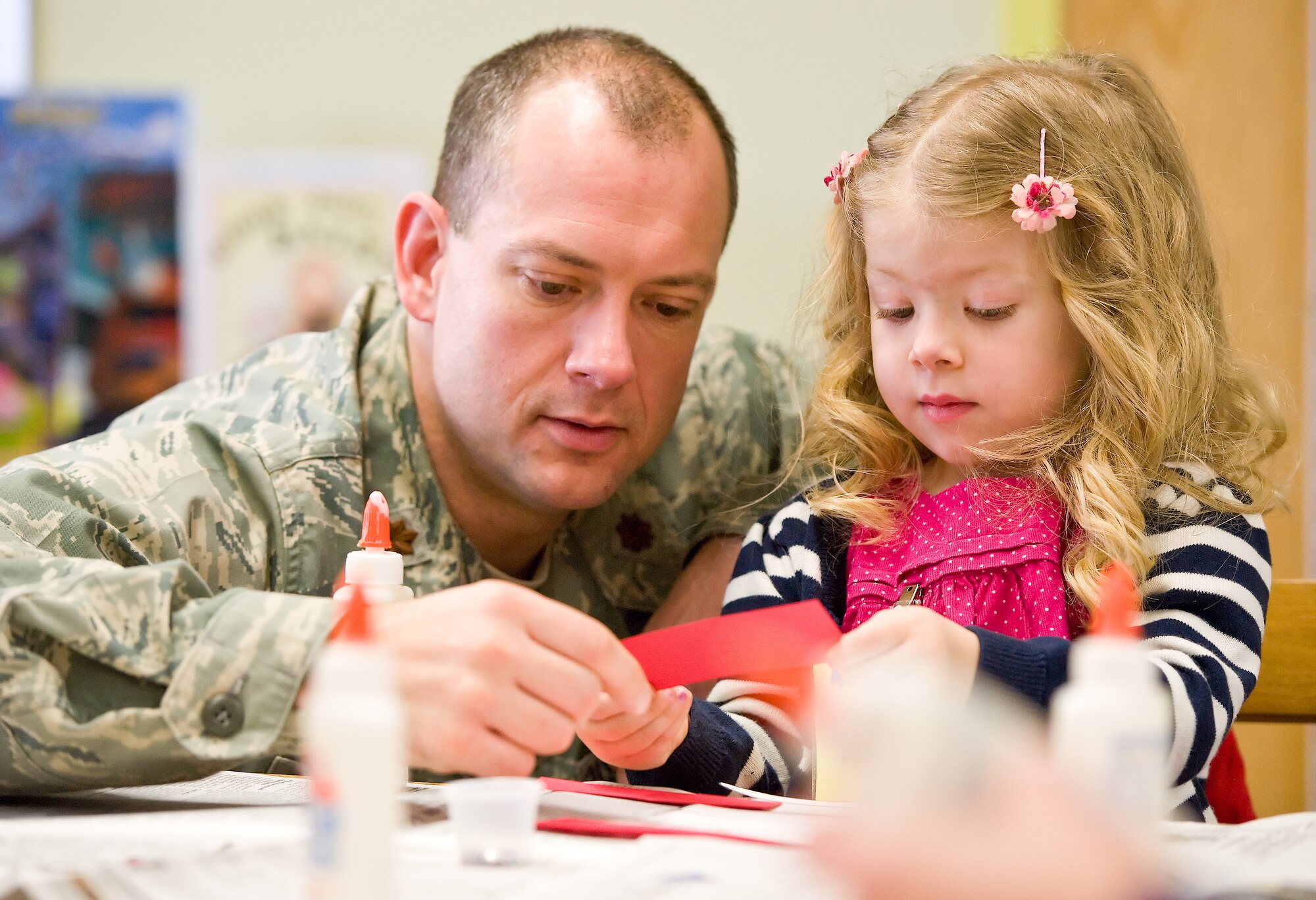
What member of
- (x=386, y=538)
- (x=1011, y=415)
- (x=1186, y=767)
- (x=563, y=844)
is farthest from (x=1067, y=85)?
(x=563, y=844)

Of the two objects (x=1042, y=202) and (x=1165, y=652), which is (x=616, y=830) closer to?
(x=1165, y=652)

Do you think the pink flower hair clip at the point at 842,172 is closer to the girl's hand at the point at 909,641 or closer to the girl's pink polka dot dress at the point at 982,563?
the girl's pink polka dot dress at the point at 982,563

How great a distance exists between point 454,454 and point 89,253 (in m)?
1.20

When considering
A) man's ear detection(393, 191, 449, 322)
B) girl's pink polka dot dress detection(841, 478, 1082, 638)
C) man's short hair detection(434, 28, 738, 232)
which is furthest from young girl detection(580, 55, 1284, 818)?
man's ear detection(393, 191, 449, 322)

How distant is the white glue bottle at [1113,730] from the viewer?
51cm

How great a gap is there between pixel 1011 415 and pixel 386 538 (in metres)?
0.56

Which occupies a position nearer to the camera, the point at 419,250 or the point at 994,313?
the point at 994,313

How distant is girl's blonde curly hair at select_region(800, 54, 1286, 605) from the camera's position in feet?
3.71

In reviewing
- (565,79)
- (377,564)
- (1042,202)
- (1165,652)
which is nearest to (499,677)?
(377,564)

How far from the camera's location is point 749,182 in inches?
89.7

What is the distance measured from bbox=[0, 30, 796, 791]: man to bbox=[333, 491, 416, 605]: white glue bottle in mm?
43

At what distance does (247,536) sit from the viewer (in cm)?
125

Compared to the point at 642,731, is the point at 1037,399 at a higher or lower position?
higher

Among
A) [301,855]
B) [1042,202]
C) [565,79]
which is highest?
[565,79]
